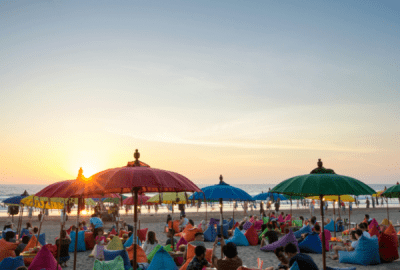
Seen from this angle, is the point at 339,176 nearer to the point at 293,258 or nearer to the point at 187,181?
the point at 293,258

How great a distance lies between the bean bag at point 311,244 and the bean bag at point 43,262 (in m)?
9.97

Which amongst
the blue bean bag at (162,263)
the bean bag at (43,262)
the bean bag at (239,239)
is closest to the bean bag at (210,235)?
the bean bag at (239,239)

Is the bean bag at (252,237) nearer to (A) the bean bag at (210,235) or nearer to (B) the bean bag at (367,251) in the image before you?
(A) the bean bag at (210,235)

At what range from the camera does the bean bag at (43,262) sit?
840 cm

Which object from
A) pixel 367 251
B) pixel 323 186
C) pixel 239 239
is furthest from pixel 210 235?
pixel 323 186

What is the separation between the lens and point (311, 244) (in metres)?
13.9

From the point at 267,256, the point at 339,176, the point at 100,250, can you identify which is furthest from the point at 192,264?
the point at 267,256

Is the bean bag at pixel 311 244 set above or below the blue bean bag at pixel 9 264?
below

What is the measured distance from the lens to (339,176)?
605 centimetres

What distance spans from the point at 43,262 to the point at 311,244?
10.5m

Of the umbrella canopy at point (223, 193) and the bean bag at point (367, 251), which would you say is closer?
the umbrella canopy at point (223, 193)

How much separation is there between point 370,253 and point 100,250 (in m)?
9.67

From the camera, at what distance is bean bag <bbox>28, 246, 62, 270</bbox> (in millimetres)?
8398

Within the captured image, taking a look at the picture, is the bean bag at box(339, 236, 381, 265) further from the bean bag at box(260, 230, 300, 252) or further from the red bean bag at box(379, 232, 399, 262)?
the bean bag at box(260, 230, 300, 252)
